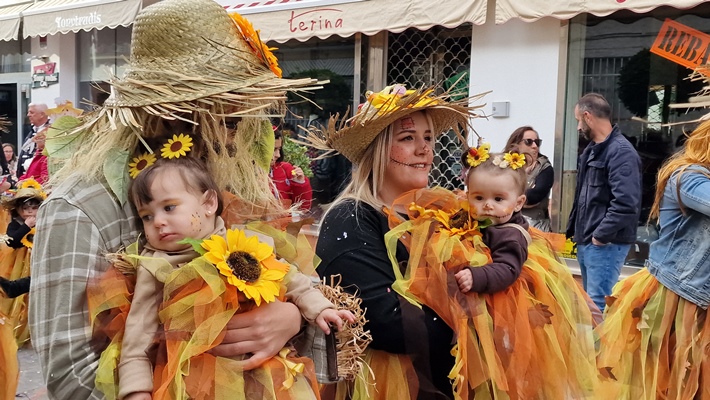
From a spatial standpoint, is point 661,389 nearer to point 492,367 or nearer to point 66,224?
point 492,367

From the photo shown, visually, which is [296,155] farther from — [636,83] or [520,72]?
[636,83]

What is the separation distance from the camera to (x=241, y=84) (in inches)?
82.4

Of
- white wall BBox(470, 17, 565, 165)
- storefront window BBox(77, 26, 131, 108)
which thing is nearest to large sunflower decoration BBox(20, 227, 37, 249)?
white wall BBox(470, 17, 565, 165)

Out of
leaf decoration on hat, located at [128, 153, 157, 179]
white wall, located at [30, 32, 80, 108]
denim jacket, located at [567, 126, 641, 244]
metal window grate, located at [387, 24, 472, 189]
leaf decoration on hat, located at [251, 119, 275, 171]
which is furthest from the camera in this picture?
white wall, located at [30, 32, 80, 108]

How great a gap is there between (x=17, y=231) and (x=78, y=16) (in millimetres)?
5715

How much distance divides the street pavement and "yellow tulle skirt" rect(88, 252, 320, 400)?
11.1 feet

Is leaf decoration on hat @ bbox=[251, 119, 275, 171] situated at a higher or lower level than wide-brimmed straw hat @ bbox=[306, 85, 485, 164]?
lower

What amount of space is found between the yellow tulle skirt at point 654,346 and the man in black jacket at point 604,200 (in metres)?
1.78

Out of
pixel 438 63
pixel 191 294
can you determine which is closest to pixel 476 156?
pixel 191 294

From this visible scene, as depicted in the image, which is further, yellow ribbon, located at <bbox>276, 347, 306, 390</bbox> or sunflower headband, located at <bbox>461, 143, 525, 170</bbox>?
sunflower headband, located at <bbox>461, 143, 525, 170</bbox>

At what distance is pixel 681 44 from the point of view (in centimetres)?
687

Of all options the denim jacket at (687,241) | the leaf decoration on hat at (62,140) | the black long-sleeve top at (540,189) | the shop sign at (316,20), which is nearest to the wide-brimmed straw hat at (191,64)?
the leaf decoration on hat at (62,140)

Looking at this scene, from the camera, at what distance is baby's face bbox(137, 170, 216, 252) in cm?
195

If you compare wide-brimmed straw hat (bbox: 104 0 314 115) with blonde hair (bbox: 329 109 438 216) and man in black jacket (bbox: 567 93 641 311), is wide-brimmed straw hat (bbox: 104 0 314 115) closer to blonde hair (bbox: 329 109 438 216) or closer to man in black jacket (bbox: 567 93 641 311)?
blonde hair (bbox: 329 109 438 216)
